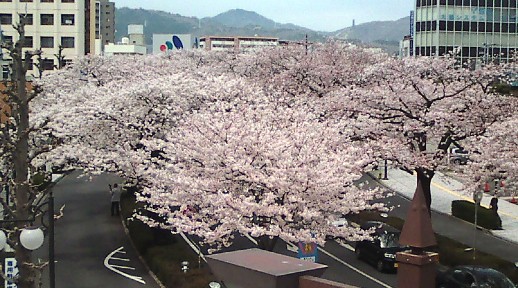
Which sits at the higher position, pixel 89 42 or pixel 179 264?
pixel 89 42

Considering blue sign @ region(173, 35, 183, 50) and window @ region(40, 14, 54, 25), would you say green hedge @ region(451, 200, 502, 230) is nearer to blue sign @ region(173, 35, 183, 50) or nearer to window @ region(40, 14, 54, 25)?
window @ region(40, 14, 54, 25)

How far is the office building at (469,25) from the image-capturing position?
75438mm

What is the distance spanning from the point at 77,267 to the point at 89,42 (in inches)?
2203

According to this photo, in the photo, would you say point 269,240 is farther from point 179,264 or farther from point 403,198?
point 403,198

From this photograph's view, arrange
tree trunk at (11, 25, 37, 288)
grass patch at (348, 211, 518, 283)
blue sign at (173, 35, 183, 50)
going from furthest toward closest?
1. blue sign at (173, 35, 183, 50)
2. grass patch at (348, 211, 518, 283)
3. tree trunk at (11, 25, 37, 288)

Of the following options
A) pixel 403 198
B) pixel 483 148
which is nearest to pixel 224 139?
pixel 483 148

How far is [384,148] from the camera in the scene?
24.0 meters

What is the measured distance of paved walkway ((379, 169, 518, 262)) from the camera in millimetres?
26116

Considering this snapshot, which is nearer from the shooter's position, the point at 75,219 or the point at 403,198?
the point at 75,219

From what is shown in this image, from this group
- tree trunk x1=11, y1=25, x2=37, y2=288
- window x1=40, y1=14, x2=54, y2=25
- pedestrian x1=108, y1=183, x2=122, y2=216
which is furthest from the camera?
window x1=40, y1=14, x2=54, y2=25

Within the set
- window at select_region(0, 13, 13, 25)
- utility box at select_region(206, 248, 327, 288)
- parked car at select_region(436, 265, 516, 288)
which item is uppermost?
window at select_region(0, 13, 13, 25)

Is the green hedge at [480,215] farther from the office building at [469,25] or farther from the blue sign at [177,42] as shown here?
the blue sign at [177,42]

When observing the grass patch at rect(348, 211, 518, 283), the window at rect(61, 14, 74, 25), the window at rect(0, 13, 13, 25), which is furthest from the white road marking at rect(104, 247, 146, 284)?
the window at rect(0, 13, 13, 25)

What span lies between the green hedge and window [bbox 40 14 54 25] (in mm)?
52974
